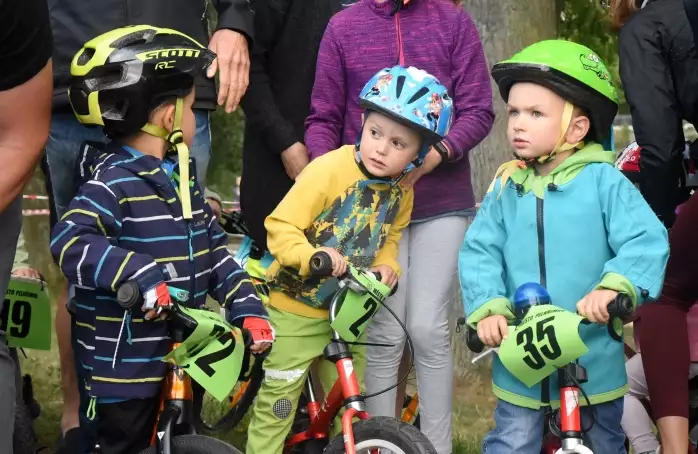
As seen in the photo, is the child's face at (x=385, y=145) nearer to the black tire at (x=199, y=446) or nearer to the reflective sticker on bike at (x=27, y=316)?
the black tire at (x=199, y=446)

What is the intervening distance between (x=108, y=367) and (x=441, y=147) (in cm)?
178

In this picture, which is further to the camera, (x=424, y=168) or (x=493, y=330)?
(x=424, y=168)

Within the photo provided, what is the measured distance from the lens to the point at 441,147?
552 centimetres

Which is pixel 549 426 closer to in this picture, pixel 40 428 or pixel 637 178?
pixel 637 178

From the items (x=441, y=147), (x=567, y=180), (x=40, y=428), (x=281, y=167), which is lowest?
(x=40, y=428)

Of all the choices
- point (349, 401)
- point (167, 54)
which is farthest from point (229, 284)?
point (167, 54)

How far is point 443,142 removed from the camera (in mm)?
5527

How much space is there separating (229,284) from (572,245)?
1.28m

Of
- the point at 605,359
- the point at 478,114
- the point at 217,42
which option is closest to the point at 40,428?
the point at 217,42

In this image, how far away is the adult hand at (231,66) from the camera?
212 inches

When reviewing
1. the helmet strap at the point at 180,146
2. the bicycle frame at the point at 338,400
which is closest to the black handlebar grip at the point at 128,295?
the helmet strap at the point at 180,146

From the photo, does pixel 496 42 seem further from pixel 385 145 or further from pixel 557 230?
pixel 557 230

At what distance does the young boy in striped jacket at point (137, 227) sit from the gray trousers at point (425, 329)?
979 mm

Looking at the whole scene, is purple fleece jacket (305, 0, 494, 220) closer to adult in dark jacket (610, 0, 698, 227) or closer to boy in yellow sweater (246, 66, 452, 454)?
boy in yellow sweater (246, 66, 452, 454)
